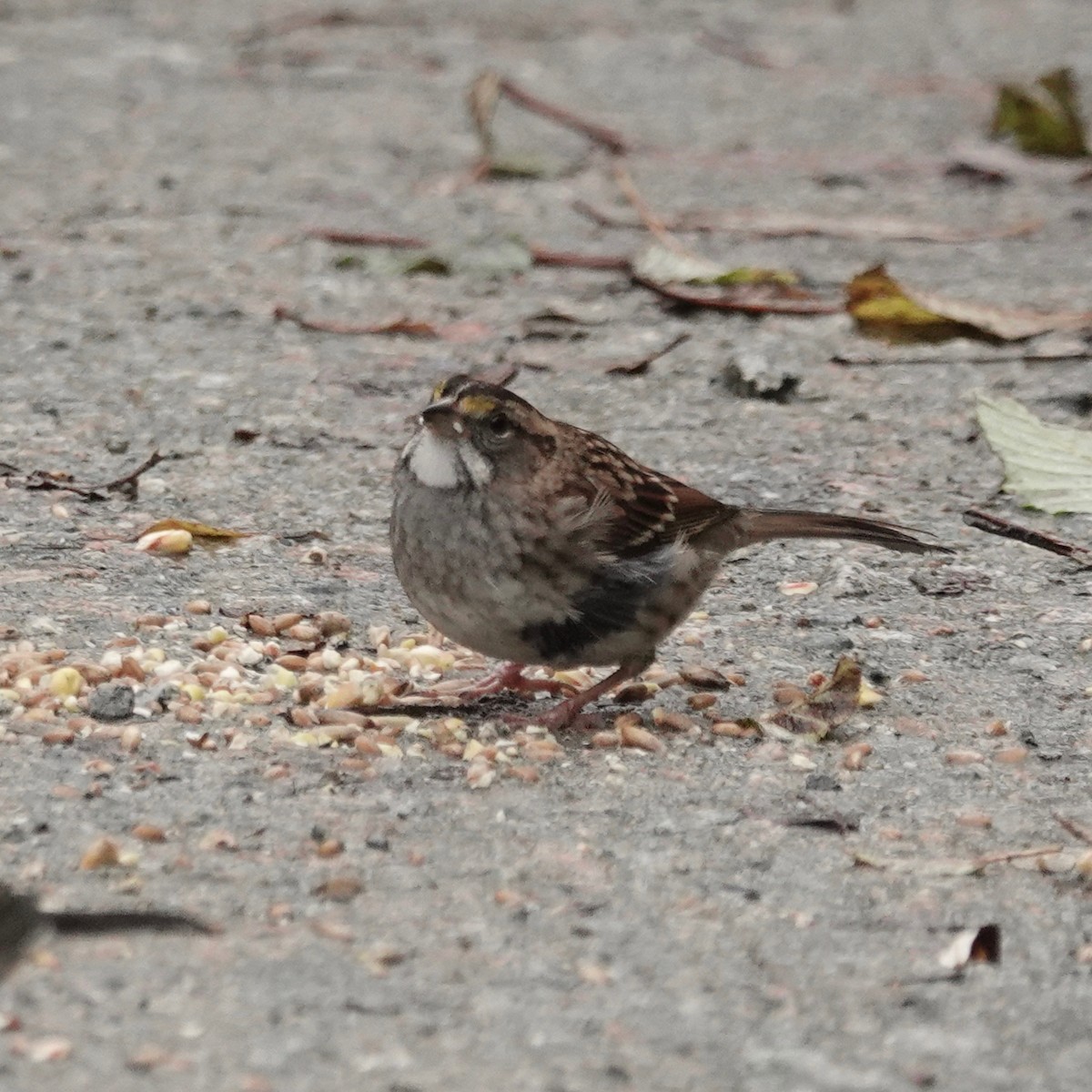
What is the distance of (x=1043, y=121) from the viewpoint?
9.45 metres

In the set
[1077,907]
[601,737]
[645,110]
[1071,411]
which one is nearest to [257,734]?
[601,737]

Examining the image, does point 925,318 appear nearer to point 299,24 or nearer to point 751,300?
point 751,300

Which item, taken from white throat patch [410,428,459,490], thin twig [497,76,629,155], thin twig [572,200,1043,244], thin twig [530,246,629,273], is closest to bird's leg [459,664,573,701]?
white throat patch [410,428,459,490]

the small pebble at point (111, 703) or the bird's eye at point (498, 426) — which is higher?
the bird's eye at point (498, 426)

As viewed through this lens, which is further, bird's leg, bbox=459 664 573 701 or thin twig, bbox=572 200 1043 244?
thin twig, bbox=572 200 1043 244

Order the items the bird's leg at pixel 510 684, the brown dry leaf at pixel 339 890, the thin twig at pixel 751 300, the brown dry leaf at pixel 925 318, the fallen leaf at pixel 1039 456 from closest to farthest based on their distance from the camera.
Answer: the brown dry leaf at pixel 339 890 → the bird's leg at pixel 510 684 → the fallen leaf at pixel 1039 456 → the brown dry leaf at pixel 925 318 → the thin twig at pixel 751 300

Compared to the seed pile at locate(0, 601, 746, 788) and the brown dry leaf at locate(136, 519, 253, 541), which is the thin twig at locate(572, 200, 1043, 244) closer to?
the brown dry leaf at locate(136, 519, 253, 541)

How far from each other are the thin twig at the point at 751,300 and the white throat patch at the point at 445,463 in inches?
117

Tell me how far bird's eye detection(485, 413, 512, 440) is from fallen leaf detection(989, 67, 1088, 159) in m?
5.56

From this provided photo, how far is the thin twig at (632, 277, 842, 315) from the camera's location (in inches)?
283

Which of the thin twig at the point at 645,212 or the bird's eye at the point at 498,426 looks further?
the thin twig at the point at 645,212

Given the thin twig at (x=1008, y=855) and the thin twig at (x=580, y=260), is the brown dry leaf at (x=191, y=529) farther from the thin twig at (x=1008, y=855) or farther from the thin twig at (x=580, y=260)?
the thin twig at (x=580, y=260)

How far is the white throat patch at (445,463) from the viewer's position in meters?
4.31

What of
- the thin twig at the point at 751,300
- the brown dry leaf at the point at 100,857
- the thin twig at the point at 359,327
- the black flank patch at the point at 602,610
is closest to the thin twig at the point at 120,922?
the brown dry leaf at the point at 100,857
